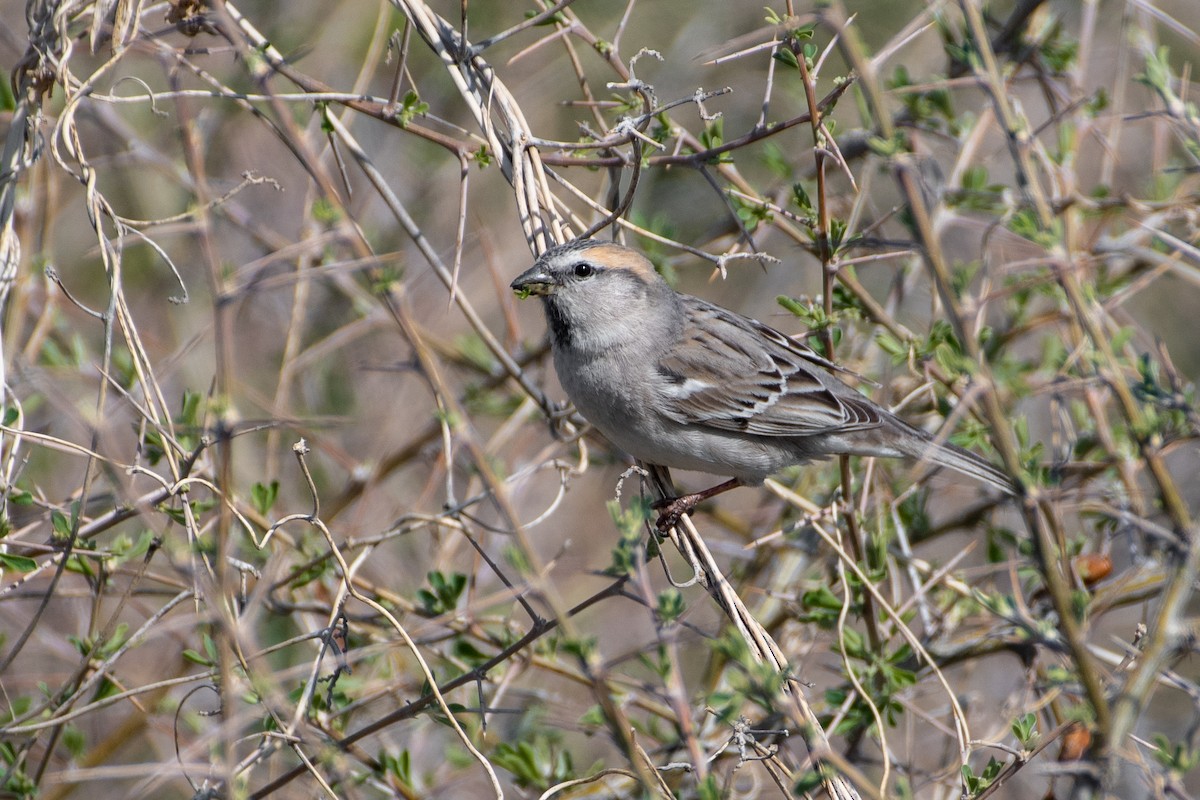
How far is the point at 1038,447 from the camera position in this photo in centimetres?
343

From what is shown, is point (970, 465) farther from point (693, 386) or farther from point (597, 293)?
point (597, 293)

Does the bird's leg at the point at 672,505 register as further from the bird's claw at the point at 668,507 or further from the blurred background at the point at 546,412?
the blurred background at the point at 546,412

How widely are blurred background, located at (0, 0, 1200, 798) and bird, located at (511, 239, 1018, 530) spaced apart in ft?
0.58

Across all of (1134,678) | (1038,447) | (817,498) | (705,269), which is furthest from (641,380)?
(705,269)

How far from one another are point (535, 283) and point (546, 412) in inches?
19.2

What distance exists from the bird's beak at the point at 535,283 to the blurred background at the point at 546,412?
7.3 inches

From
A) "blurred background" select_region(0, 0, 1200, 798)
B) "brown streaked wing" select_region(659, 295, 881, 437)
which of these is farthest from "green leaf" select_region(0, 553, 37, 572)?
"brown streaked wing" select_region(659, 295, 881, 437)

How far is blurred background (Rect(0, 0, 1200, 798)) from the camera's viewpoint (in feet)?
6.76

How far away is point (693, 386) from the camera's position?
3971mm

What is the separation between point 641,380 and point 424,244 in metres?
1.09

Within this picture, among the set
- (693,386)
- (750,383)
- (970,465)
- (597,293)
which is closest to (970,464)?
(970,465)

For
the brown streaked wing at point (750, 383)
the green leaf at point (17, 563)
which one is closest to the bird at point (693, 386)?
the brown streaked wing at point (750, 383)

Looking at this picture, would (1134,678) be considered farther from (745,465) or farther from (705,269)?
(705,269)

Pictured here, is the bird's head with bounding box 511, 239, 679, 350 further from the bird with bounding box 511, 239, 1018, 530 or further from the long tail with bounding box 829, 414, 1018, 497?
the long tail with bounding box 829, 414, 1018, 497
